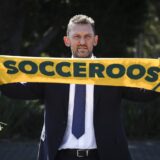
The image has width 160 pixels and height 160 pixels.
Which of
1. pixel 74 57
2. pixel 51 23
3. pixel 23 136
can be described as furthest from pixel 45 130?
pixel 51 23

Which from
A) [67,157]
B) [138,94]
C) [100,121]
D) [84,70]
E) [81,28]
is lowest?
[67,157]

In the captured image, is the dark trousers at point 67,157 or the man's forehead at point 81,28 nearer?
the dark trousers at point 67,157

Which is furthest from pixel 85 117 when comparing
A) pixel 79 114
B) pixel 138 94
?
pixel 138 94

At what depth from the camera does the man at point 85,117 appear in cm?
466

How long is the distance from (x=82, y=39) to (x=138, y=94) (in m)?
0.61

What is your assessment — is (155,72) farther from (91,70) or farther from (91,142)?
(91,142)

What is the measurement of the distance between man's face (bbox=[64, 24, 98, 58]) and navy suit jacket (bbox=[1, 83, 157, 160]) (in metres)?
0.29

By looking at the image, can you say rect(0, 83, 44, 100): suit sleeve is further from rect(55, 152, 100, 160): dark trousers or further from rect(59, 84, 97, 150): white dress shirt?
rect(55, 152, 100, 160): dark trousers

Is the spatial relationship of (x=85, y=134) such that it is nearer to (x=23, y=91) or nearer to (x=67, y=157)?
(x=67, y=157)

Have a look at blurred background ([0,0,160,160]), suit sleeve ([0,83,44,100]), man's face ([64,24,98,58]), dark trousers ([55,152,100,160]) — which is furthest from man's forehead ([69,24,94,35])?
blurred background ([0,0,160,160])

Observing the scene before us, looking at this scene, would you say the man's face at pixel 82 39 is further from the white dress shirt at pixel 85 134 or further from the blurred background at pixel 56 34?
the blurred background at pixel 56 34

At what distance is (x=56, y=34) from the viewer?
2347 cm

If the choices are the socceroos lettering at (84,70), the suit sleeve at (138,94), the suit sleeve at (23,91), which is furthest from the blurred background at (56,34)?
the suit sleeve at (138,94)

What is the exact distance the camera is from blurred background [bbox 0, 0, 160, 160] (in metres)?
14.0
